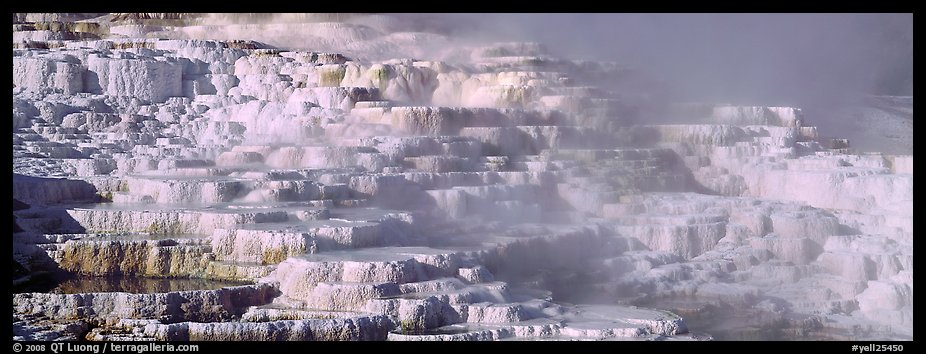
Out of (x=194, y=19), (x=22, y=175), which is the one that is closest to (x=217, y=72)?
(x=194, y=19)

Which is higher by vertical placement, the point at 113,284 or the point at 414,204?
the point at 414,204

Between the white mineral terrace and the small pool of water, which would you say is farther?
the small pool of water

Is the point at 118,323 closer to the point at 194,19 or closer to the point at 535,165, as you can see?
the point at 535,165

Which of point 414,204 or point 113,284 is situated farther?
point 414,204

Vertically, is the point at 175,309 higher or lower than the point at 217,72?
lower

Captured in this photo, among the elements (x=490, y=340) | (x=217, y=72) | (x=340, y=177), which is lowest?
(x=490, y=340)
